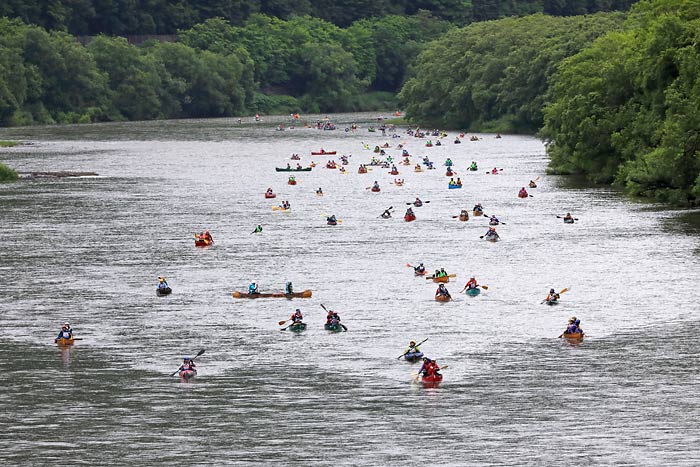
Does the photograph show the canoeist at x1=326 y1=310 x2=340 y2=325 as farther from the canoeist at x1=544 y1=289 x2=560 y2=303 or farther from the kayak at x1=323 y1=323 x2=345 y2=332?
the canoeist at x1=544 y1=289 x2=560 y2=303

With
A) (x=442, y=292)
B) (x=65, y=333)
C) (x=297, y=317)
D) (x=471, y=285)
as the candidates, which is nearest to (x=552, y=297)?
(x=471, y=285)

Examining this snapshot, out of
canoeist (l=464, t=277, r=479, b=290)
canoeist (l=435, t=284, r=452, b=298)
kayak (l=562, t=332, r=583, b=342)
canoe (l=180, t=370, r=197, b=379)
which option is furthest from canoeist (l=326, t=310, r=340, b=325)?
canoeist (l=464, t=277, r=479, b=290)

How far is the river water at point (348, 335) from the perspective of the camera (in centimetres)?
5009

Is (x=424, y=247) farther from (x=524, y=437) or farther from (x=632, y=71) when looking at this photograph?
(x=524, y=437)

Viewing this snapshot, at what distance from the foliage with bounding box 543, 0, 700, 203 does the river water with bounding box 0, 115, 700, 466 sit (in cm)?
369

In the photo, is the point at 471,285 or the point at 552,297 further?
the point at 471,285

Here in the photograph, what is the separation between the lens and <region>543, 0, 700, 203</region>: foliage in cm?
10325

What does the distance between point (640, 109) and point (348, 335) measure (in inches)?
2249

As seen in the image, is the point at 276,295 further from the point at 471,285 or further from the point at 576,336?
the point at 576,336

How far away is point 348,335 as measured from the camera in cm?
6544

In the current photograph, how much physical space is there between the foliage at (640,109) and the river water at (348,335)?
12.1ft

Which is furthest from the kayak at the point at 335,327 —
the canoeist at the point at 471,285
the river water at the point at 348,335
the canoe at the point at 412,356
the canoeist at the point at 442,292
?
the canoeist at the point at 471,285

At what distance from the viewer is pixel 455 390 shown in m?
56.1

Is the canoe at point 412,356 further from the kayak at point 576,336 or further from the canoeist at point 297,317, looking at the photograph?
the canoeist at point 297,317
